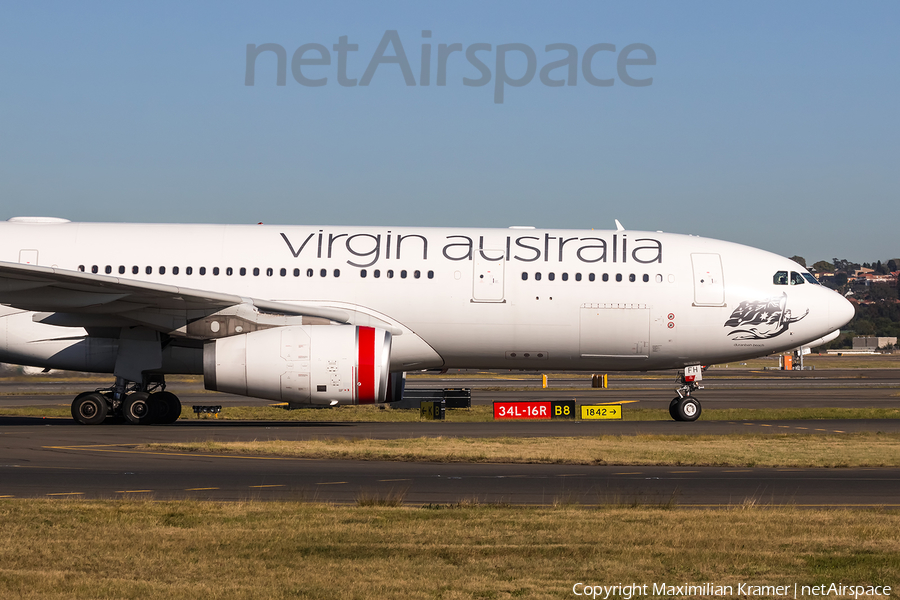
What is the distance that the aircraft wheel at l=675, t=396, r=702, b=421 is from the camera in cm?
2617

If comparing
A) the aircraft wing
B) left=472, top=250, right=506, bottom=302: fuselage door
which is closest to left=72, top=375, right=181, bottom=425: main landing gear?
the aircraft wing

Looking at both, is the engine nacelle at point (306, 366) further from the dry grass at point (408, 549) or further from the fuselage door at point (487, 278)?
the dry grass at point (408, 549)

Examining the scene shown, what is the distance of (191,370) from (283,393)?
11.6 feet

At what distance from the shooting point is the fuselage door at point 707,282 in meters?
25.4

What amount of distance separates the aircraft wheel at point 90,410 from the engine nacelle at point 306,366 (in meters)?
3.54

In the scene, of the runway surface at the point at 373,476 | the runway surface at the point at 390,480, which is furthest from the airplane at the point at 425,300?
the runway surface at the point at 390,480

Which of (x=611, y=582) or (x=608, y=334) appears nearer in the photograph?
(x=611, y=582)

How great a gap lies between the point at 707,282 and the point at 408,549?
59.3ft

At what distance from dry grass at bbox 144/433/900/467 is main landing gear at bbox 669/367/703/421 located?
5.06m

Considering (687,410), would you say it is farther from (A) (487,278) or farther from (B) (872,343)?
(B) (872,343)

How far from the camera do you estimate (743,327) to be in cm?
2564

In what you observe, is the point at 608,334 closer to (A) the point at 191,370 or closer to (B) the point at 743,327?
(B) the point at 743,327

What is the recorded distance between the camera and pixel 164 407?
24484 millimetres

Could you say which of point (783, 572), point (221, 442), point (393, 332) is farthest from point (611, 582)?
point (393, 332)
